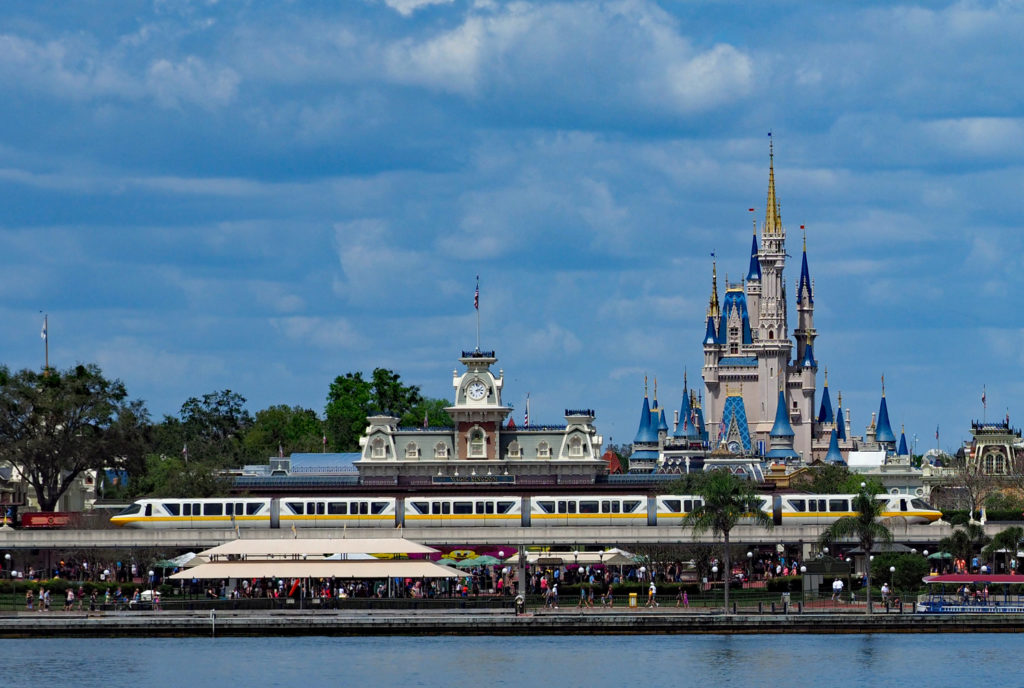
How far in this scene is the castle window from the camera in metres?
154

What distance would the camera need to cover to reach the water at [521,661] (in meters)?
87.8

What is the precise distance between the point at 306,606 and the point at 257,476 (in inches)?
2205

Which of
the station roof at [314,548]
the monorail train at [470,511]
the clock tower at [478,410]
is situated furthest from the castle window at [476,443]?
the station roof at [314,548]

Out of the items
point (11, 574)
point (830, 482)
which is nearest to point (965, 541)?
point (11, 574)

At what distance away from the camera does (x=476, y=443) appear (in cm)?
15450

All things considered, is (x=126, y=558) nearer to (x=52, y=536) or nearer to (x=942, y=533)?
(x=52, y=536)

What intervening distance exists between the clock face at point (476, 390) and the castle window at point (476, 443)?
2728 millimetres

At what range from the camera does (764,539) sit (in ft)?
408

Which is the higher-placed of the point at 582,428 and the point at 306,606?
the point at 582,428

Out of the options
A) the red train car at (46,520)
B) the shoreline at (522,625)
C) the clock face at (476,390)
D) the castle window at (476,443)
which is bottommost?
the shoreline at (522,625)

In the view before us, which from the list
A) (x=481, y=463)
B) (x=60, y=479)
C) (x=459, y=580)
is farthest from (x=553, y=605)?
(x=60, y=479)

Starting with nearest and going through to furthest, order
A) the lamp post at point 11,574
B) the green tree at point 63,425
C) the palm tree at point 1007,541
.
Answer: the lamp post at point 11,574 < the palm tree at point 1007,541 < the green tree at point 63,425

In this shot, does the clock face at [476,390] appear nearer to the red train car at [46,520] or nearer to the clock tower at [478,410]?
the clock tower at [478,410]

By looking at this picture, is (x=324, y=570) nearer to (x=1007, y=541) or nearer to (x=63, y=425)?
(x=1007, y=541)
